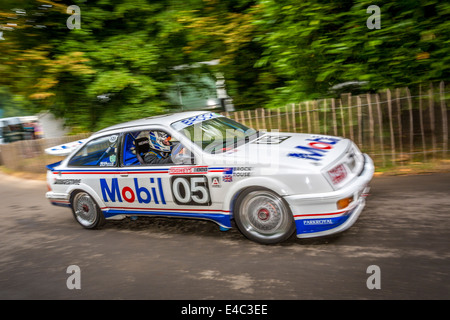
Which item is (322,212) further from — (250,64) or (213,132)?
(250,64)

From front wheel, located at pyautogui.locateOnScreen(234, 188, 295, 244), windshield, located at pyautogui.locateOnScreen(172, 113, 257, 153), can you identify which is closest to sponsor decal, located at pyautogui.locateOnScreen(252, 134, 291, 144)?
windshield, located at pyautogui.locateOnScreen(172, 113, 257, 153)

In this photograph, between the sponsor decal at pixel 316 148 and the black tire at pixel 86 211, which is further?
the black tire at pixel 86 211

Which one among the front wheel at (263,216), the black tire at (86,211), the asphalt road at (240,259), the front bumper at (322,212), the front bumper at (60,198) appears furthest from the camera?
the front bumper at (60,198)

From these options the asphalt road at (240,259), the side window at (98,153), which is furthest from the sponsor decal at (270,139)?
the side window at (98,153)

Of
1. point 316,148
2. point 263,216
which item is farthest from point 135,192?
point 316,148

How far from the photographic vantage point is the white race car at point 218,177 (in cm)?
406

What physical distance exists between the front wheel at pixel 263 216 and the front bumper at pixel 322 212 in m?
0.14

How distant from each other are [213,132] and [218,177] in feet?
3.54

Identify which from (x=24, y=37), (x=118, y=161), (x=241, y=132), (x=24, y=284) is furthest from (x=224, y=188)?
(x=24, y=37)

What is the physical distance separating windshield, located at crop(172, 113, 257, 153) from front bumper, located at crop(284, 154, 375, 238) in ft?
4.14

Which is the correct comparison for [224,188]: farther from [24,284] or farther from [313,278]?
[24,284]

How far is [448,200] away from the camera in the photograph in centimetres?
524

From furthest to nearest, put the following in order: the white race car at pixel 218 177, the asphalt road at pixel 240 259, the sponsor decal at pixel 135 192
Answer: the sponsor decal at pixel 135 192 → the white race car at pixel 218 177 → the asphalt road at pixel 240 259

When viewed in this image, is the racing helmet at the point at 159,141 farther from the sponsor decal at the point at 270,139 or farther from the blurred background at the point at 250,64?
the blurred background at the point at 250,64
